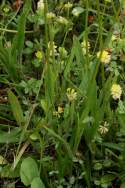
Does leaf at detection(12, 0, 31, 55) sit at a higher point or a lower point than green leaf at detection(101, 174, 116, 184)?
higher

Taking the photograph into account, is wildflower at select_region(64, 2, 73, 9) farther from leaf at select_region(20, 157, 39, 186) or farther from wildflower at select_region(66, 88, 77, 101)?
leaf at select_region(20, 157, 39, 186)

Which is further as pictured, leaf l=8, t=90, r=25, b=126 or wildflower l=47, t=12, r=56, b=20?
wildflower l=47, t=12, r=56, b=20

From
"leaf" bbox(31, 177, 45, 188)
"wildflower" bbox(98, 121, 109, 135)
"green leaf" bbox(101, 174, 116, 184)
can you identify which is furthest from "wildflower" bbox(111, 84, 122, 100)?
"leaf" bbox(31, 177, 45, 188)

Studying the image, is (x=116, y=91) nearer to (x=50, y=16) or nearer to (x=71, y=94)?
(x=71, y=94)

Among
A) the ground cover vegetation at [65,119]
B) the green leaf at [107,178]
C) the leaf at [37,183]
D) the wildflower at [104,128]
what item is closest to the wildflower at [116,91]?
the ground cover vegetation at [65,119]

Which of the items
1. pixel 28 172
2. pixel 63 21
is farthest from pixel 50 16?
pixel 28 172

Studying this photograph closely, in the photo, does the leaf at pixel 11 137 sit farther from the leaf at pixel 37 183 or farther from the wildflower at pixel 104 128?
the wildflower at pixel 104 128

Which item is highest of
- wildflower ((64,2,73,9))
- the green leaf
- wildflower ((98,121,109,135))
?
wildflower ((64,2,73,9))

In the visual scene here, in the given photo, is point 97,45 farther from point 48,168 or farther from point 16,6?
point 48,168
